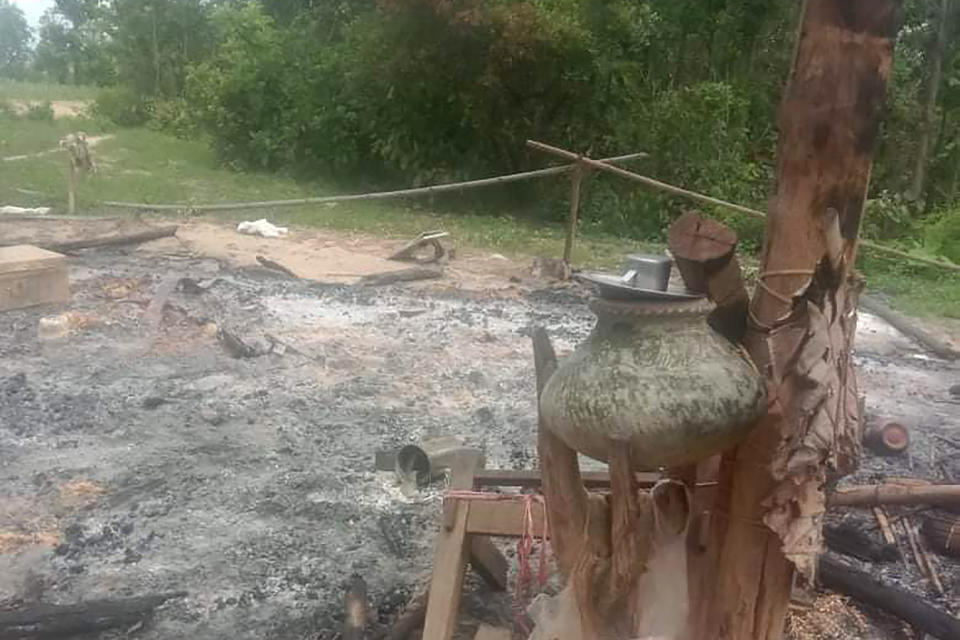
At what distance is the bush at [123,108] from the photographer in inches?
828

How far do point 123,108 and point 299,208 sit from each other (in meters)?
10.6

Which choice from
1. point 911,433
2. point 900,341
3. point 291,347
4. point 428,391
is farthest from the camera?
point 900,341

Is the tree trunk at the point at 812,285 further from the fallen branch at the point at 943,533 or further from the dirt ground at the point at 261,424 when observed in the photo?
the fallen branch at the point at 943,533

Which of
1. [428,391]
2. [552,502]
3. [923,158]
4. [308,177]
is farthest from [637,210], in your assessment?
[552,502]

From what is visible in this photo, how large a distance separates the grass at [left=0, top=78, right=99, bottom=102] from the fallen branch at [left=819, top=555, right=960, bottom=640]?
2126cm

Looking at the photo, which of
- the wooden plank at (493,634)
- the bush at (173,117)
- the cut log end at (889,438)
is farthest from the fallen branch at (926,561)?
the bush at (173,117)

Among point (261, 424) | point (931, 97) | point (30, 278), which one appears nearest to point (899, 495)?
point (261, 424)

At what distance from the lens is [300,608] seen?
359 centimetres

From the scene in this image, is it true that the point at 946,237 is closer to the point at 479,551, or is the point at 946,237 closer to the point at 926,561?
the point at 926,561

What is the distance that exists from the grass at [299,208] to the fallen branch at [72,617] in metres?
7.28

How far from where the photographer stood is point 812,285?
7.50ft

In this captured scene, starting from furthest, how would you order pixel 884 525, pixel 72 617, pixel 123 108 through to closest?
pixel 123 108 → pixel 884 525 → pixel 72 617

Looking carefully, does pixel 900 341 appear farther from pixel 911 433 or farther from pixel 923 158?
pixel 923 158

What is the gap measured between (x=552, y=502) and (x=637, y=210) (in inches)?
444
